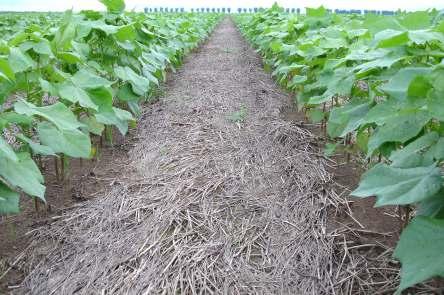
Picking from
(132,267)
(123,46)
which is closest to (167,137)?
(123,46)

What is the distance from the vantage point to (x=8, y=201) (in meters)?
2.03

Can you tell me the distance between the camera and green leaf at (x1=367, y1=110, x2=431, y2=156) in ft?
6.13

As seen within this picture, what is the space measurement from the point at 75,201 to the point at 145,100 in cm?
274

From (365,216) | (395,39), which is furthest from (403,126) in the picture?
(365,216)

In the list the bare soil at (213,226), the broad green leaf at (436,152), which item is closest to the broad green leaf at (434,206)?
the broad green leaf at (436,152)

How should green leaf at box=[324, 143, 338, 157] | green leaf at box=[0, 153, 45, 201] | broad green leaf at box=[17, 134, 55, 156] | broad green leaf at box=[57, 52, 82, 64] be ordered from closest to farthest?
green leaf at box=[0, 153, 45, 201], broad green leaf at box=[17, 134, 55, 156], broad green leaf at box=[57, 52, 82, 64], green leaf at box=[324, 143, 338, 157]

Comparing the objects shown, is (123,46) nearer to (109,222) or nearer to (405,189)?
(109,222)

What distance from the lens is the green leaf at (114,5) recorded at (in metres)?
3.86

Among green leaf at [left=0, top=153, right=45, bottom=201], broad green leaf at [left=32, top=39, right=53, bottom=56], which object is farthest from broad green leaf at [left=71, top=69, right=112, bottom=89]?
green leaf at [left=0, top=153, right=45, bottom=201]

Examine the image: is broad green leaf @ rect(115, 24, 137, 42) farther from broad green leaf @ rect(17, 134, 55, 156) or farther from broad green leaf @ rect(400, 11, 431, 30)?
broad green leaf @ rect(400, 11, 431, 30)

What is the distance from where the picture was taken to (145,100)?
18.4 feet

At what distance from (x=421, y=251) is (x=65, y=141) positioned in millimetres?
1809

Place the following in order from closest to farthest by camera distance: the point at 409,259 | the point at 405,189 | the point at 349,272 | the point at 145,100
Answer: the point at 409,259
the point at 405,189
the point at 349,272
the point at 145,100

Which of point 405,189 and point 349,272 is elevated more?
point 405,189
